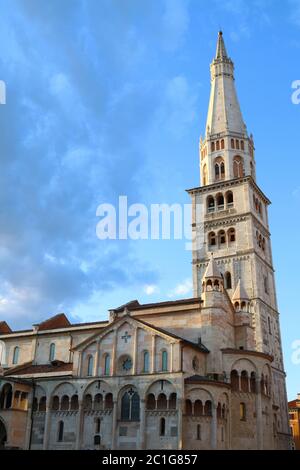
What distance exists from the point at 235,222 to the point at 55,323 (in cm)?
2458

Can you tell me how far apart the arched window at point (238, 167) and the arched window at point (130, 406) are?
3402cm

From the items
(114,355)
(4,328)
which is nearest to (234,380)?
(114,355)

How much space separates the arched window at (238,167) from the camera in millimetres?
67375

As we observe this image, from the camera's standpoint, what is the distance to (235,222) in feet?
207

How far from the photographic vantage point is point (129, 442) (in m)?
41.4

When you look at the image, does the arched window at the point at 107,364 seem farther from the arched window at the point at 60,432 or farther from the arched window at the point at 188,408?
the arched window at the point at 188,408

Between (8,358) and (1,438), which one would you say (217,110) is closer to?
(8,358)

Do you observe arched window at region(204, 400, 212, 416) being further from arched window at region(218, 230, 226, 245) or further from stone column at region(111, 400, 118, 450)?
arched window at region(218, 230, 226, 245)

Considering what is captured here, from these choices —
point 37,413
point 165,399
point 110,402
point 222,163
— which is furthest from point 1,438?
point 222,163

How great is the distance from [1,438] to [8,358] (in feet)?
44.4

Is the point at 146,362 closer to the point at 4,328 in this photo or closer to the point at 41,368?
the point at 41,368

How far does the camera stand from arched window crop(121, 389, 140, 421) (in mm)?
42406

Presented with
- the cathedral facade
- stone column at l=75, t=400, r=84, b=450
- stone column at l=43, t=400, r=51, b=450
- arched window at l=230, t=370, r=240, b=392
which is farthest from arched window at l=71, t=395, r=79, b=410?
arched window at l=230, t=370, r=240, b=392
